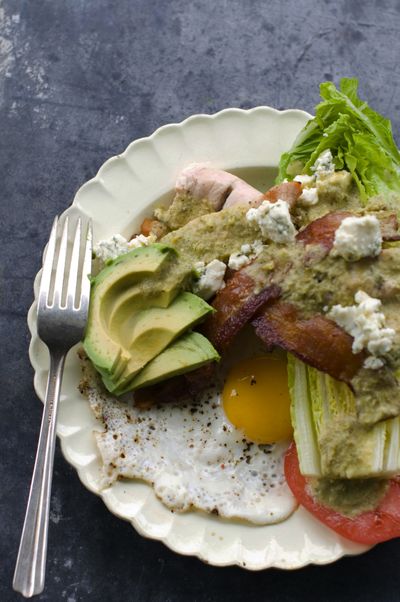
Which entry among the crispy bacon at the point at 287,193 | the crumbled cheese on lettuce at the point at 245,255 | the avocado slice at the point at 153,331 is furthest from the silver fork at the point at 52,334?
the crispy bacon at the point at 287,193

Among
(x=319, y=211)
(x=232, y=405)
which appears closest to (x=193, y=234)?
→ (x=319, y=211)

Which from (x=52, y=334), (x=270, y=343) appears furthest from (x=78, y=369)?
(x=270, y=343)

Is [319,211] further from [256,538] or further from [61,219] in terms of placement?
[256,538]

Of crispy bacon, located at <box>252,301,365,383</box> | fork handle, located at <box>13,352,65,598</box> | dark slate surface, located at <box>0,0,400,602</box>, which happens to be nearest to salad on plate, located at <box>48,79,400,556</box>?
crispy bacon, located at <box>252,301,365,383</box>

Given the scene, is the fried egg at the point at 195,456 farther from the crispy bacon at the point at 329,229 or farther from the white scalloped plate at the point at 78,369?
the crispy bacon at the point at 329,229

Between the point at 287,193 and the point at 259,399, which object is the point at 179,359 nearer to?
the point at 259,399
